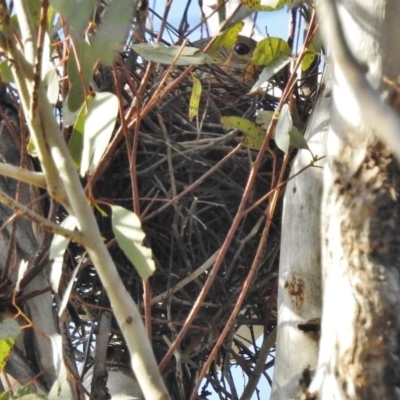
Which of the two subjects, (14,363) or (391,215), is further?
(14,363)

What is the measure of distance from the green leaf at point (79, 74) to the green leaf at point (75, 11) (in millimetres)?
118

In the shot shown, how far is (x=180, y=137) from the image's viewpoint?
1.56 m

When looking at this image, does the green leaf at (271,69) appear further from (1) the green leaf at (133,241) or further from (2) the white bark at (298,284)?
(1) the green leaf at (133,241)

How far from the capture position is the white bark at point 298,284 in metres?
0.98

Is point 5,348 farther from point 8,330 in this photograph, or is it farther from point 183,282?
point 183,282

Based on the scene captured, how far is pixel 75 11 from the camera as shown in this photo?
75 centimetres

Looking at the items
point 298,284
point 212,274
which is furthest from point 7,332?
point 298,284

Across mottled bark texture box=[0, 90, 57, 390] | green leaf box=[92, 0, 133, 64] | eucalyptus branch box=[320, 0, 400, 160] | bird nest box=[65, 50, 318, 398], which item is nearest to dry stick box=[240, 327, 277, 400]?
bird nest box=[65, 50, 318, 398]

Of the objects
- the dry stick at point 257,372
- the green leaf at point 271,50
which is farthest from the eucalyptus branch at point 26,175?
the dry stick at point 257,372

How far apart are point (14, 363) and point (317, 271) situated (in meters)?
0.57

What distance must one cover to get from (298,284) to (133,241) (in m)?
0.27

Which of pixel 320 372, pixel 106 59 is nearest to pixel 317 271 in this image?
pixel 320 372

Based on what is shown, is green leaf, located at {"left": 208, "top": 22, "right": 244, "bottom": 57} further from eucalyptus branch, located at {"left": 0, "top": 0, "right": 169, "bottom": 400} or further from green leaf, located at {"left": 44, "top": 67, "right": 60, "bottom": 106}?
eucalyptus branch, located at {"left": 0, "top": 0, "right": 169, "bottom": 400}

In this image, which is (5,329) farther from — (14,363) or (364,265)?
(364,265)
